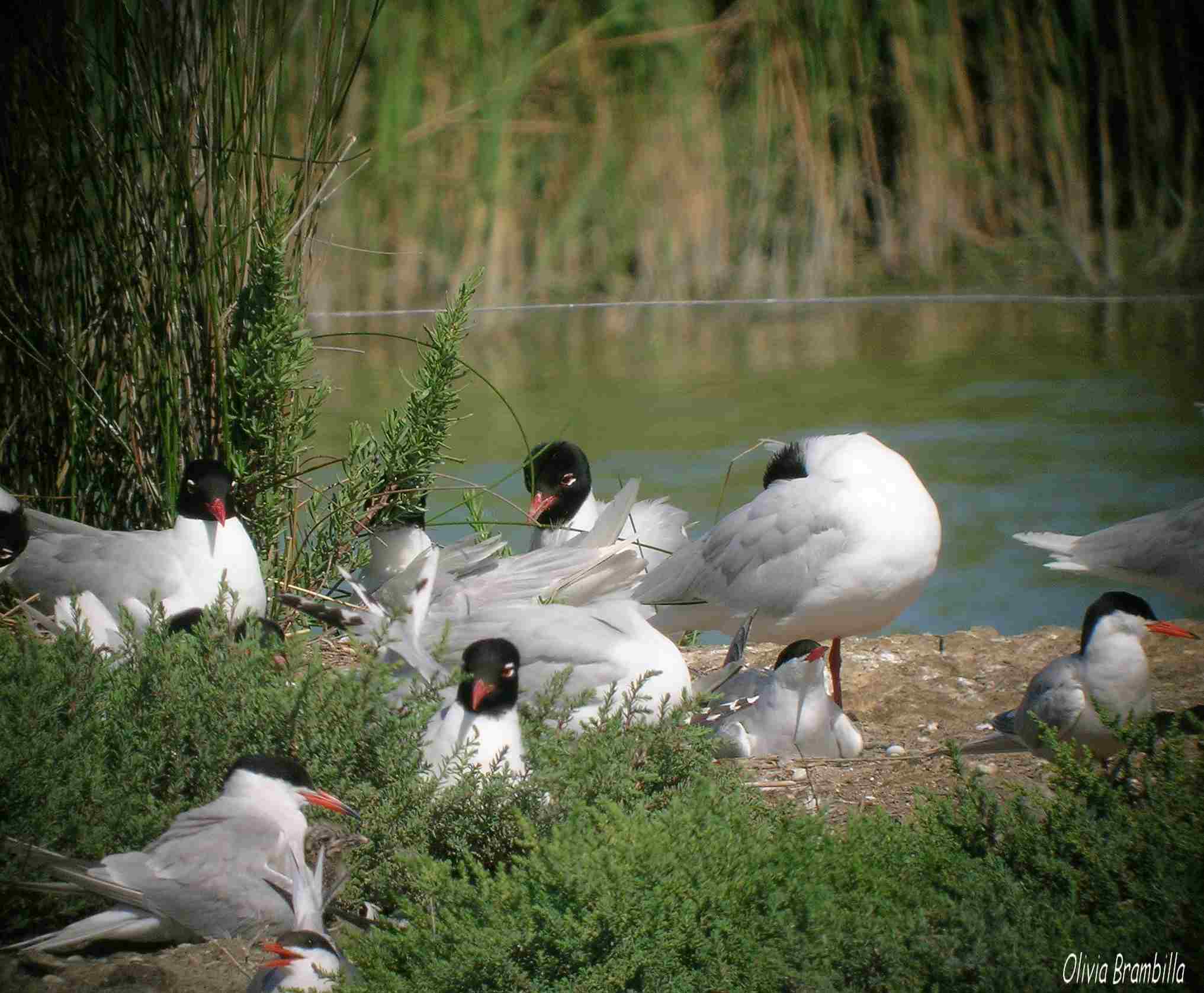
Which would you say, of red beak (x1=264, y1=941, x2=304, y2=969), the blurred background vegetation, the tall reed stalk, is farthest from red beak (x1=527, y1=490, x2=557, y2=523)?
red beak (x1=264, y1=941, x2=304, y2=969)

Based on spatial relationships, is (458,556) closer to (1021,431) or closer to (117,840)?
(117,840)

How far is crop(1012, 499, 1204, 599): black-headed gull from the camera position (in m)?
3.93

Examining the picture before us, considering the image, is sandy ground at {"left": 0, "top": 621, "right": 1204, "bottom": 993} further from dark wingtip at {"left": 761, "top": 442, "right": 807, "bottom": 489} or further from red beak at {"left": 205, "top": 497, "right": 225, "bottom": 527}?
red beak at {"left": 205, "top": 497, "right": 225, "bottom": 527}

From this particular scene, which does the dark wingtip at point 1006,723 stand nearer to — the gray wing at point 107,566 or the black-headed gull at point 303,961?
the black-headed gull at point 303,961

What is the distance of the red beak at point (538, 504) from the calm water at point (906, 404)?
29.4 inches

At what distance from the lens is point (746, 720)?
3.52 metres

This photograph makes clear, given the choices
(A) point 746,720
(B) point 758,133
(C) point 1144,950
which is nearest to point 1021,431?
(B) point 758,133

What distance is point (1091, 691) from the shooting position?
3115 millimetres

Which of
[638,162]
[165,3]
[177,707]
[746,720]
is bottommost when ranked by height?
[746,720]

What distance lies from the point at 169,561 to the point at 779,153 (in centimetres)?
327

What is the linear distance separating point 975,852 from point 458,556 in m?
1.91

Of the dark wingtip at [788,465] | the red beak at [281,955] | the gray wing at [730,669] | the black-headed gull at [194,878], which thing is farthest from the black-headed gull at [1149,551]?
the red beak at [281,955]

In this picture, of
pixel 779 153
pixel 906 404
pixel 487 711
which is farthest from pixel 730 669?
pixel 779 153

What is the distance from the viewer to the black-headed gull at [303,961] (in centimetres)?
190
